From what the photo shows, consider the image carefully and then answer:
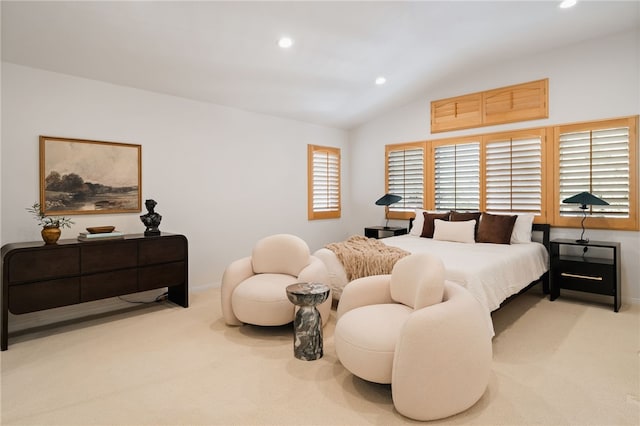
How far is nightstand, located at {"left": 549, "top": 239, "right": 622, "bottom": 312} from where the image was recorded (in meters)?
3.80

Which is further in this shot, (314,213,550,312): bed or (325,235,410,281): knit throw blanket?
(325,235,410,281): knit throw blanket

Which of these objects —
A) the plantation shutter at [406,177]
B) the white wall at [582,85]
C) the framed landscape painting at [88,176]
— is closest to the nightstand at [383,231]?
the plantation shutter at [406,177]

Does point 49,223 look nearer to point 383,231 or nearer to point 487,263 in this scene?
point 487,263

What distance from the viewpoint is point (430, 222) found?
5133 mm

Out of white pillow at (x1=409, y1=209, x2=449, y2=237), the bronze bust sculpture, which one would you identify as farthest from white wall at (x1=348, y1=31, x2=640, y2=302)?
the bronze bust sculpture

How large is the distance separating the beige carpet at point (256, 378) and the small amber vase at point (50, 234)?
2.83 ft

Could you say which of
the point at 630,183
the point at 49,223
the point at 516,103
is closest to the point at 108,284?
the point at 49,223

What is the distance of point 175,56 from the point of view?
3609 millimetres

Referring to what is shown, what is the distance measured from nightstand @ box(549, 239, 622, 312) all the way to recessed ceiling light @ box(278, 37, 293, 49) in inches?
147

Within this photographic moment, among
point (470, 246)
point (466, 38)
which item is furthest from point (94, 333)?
point (466, 38)

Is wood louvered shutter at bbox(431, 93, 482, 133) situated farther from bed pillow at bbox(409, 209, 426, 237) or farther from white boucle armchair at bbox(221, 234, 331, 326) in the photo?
white boucle armchair at bbox(221, 234, 331, 326)

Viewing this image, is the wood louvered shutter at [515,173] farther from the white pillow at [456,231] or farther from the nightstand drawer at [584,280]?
the nightstand drawer at [584,280]

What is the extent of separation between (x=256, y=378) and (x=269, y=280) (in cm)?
106

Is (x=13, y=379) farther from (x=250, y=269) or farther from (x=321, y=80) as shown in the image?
(x=321, y=80)
